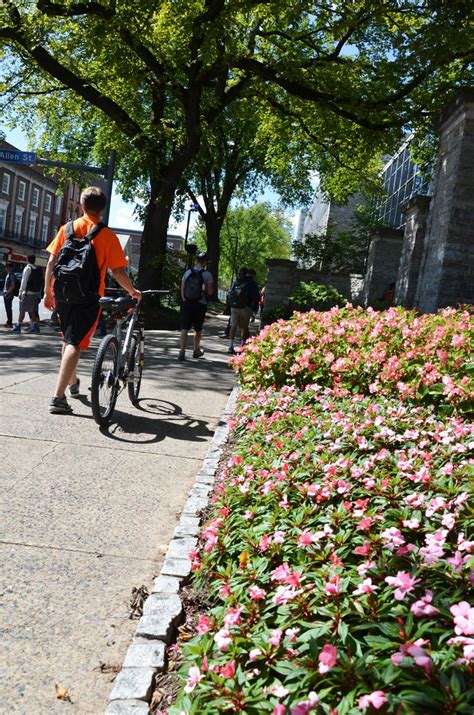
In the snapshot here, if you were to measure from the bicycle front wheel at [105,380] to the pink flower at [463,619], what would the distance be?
4.13 meters

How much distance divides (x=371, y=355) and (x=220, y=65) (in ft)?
39.7

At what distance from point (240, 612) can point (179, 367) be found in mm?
8090

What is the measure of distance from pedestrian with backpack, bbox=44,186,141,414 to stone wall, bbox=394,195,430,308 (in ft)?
32.1

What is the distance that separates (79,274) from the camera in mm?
5637

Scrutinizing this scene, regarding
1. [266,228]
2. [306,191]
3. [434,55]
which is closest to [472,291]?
[434,55]

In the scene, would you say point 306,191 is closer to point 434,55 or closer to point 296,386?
point 434,55

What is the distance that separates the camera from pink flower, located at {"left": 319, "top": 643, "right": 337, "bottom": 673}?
1.57 metres

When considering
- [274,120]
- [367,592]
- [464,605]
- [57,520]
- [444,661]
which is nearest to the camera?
[444,661]

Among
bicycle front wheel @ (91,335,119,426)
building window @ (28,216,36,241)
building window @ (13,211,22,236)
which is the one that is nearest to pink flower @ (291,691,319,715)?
bicycle front wheel @ (91,335,119,426)

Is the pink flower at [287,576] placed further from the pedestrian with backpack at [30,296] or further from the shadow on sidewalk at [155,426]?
the pedestrian with backpack at [30,296]

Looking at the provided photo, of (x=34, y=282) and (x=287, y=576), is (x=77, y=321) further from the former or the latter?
(x=34, y=282)

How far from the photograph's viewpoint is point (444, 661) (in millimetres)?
1551

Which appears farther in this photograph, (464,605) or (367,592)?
(367,592)

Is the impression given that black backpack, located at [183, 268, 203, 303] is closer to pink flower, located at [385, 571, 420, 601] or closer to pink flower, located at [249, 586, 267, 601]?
pink flower, located at [249, 586, 267, 601]
